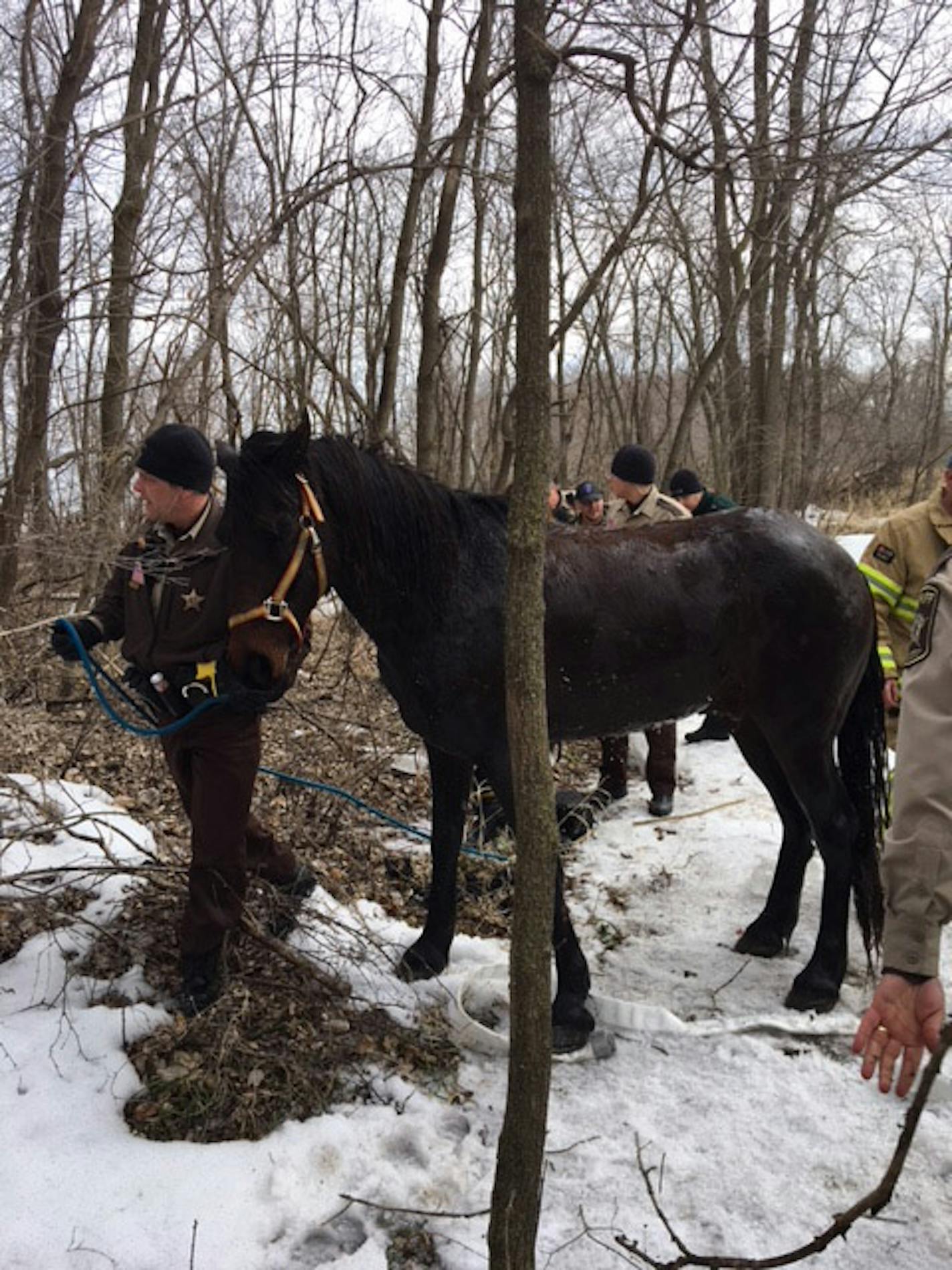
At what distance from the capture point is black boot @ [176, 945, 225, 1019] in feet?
9.89

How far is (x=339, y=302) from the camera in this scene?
9.55 metres

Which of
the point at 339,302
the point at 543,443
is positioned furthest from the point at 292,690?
the point at 543,443

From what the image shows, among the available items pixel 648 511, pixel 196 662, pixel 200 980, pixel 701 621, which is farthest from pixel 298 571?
pixel 648 511

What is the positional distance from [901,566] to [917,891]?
2769 millimetres

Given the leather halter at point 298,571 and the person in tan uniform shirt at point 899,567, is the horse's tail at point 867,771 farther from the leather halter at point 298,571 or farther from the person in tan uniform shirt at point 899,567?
the leather halter at point 298,571

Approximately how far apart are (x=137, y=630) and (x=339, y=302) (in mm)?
7484

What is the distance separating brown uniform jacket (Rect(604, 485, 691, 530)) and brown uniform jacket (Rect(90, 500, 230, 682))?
11.3 feet

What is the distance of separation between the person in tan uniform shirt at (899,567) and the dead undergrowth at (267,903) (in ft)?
7.06

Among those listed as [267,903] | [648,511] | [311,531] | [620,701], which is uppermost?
[648,511]

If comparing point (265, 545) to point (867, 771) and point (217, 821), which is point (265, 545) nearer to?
point (217, 821)

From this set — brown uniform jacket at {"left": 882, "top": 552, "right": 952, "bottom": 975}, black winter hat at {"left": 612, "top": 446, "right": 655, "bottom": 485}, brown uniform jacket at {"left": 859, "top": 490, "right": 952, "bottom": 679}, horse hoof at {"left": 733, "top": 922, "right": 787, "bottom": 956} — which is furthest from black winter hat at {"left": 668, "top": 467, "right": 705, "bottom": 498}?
brown uniform jacket at {"left": 882, "top": 552, "right": 952, "bottom": 975}

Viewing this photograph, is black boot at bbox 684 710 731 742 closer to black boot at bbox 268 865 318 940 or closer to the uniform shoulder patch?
black boot at bbox 268 865 318 940

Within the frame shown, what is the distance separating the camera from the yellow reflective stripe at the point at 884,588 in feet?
12.8

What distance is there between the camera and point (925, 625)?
1.66m
